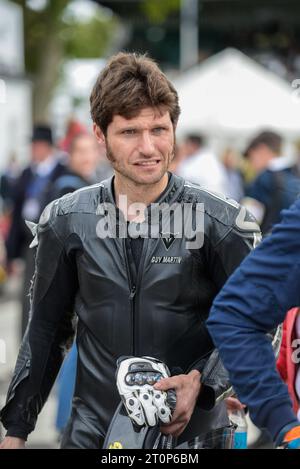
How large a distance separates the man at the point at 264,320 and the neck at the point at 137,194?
38.9 inches

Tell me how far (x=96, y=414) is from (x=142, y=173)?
2.50 ft

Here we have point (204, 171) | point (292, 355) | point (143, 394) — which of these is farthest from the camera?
point (204, 171)

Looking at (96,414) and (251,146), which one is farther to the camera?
(251,146)

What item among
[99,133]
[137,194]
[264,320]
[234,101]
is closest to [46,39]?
[234,101]

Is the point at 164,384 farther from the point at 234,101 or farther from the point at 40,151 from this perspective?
the point at 234,101

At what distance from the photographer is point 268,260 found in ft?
7.30

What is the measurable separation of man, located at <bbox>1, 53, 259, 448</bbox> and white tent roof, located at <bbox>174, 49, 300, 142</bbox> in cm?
1577

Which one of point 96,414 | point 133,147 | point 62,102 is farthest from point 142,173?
point 62,102

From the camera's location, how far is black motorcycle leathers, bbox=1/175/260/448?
123 inches

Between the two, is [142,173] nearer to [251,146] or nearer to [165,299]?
[165,299]

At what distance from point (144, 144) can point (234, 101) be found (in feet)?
53.6

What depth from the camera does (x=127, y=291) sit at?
3123 mm

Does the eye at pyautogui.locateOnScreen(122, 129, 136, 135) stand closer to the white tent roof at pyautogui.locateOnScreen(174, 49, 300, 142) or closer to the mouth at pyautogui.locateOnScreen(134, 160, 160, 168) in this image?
the mouth at pyautogui.locateOnScreen(134, 160, 160, 168)

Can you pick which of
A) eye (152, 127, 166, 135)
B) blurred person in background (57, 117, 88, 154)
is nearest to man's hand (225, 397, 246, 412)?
eye (152, 127, 166, 135)
